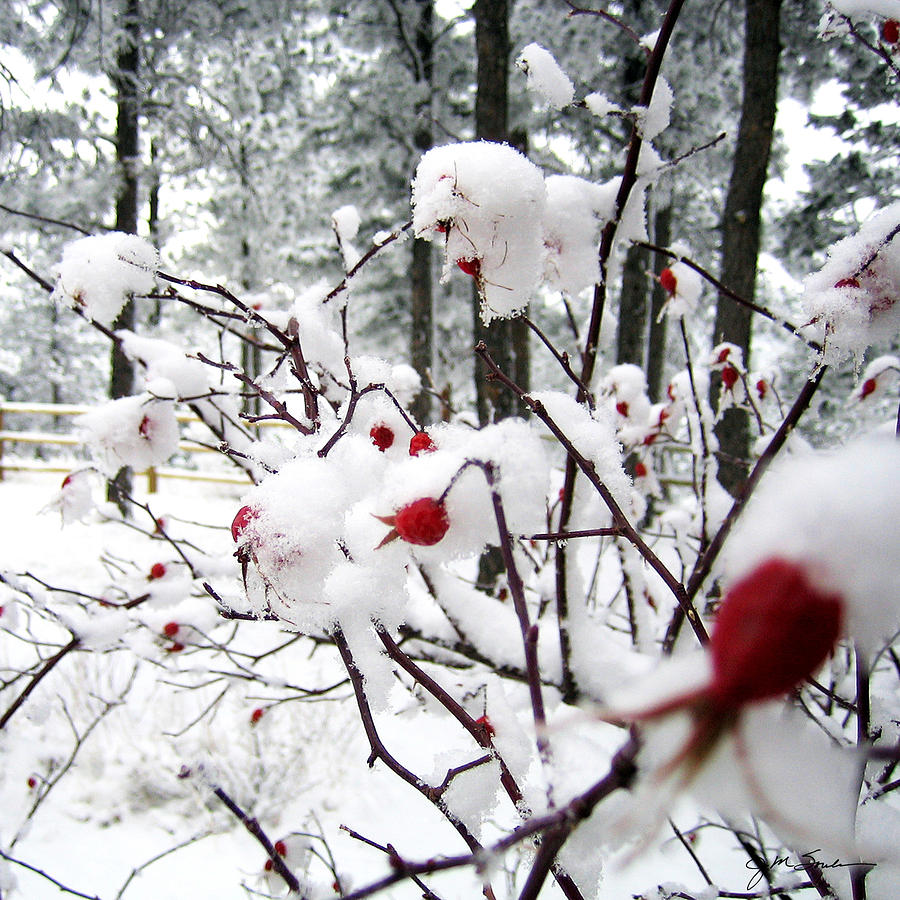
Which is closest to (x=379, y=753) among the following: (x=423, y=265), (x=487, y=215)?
(x=487, y=215)

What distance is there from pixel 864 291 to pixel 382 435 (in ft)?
2.22

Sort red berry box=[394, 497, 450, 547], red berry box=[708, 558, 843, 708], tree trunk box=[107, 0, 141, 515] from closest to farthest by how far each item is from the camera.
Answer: red berry box=[708, 558, 843, 708]
red berry box=[394, 497, 450, 547]
tree trunk box=[107, 0, 141, 515]

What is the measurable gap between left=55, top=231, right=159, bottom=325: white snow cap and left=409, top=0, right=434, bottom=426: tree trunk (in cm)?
549

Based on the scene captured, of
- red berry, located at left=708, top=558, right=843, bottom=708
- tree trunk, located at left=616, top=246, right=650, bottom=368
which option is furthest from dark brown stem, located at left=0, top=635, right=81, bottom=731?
tree trunk, located at left=616, top=246, right=650, bottom=368

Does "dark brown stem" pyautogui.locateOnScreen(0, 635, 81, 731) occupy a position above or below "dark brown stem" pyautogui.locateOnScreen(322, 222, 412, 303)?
below

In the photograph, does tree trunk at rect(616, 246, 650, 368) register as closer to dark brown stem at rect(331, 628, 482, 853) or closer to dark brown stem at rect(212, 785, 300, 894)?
dark brown stem at rect(212, 785, 300, 894)

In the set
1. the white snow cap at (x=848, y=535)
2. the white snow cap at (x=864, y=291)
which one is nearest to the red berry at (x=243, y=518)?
the white snow cap at (x=848, y=535)

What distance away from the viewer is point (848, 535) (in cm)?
22

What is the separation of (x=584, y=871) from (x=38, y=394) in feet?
64.1

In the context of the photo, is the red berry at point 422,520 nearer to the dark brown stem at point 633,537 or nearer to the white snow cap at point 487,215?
the dark brown stem at point 633,537

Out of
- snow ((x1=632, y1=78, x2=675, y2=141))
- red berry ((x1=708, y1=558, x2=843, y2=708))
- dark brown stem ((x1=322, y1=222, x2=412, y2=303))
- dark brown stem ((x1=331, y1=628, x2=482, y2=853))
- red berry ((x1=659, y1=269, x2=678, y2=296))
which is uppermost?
red berry ((x1=659, y1=269, x2=678, y2=296))

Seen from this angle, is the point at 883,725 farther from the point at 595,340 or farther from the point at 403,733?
the point at 403,733

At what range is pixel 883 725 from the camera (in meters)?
0.94

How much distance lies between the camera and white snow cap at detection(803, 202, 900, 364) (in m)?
0.72
